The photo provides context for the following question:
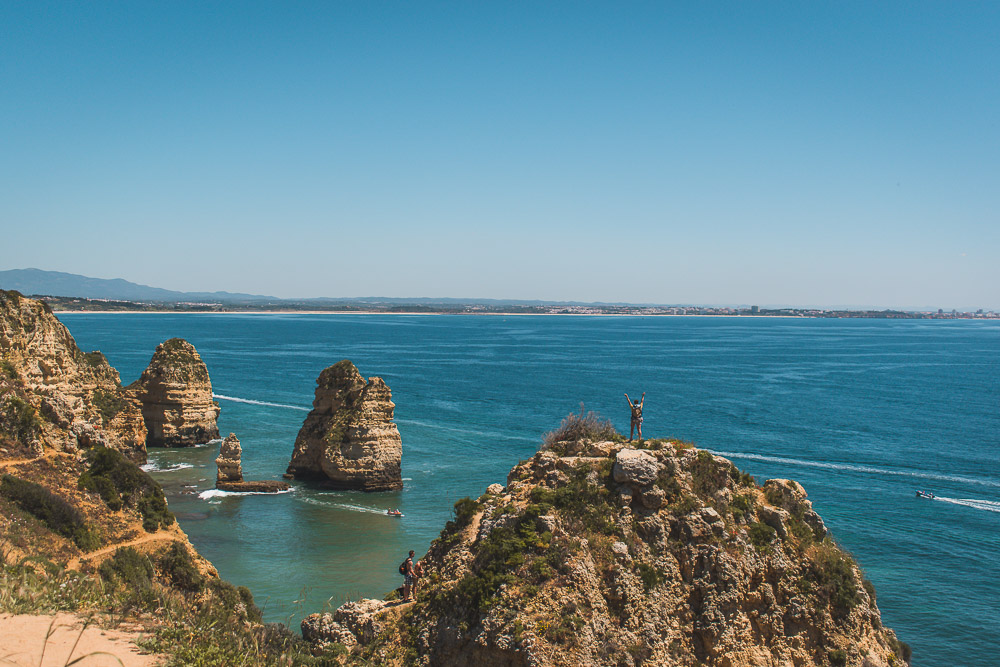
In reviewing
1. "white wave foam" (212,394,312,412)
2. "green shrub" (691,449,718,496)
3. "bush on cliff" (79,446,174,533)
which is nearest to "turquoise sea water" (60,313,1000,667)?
"white wave foam" (212,394,312,412)

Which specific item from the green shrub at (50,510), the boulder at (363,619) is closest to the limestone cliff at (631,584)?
the boulder at (363,619)

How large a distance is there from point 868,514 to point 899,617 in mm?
14394

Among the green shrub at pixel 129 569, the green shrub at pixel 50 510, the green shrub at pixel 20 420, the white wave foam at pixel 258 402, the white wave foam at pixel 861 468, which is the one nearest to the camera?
the green shrub at pixel 129 569

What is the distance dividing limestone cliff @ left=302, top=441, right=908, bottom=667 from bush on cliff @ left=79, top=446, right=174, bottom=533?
440 inches

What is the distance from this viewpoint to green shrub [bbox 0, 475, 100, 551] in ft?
66.7

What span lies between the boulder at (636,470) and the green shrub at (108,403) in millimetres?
42529

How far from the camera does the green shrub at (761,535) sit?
16062 mm

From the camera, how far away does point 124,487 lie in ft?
79.2

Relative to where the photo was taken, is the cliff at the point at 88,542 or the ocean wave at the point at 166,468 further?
the ocean wave at the point at 166,468

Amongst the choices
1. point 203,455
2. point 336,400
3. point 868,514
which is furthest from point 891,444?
point 203,455

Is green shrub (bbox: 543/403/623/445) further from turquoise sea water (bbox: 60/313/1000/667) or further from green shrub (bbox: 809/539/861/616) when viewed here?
turquoise sea water (bbox: 60/313/1000/667)

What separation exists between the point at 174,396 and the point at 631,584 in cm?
5279

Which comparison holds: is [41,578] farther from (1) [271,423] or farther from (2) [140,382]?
(1) [271,423]

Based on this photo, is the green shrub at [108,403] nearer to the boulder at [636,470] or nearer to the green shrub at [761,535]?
the boulder at [636,470]
